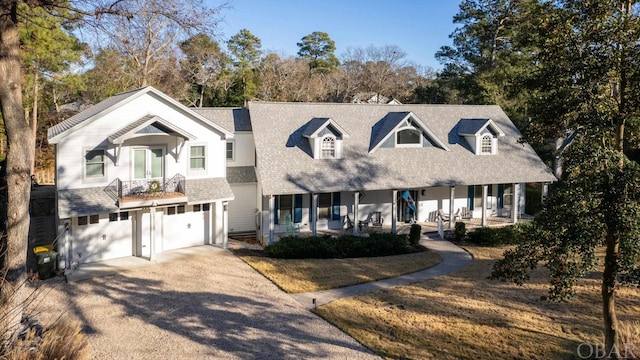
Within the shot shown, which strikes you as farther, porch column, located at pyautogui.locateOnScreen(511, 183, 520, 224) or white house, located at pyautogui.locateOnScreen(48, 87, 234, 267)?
porch column, located at pyautogui.locateOnScreen(511, 183, 520, 224)

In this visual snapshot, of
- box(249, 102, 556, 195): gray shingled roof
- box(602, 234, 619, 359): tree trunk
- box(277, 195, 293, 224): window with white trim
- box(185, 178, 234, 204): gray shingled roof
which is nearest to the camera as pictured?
box(602, 234, 619, 359): tree trunk

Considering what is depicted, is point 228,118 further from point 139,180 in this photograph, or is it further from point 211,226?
point 139,180

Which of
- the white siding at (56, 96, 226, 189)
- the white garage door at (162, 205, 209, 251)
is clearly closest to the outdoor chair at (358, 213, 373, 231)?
the white siding at (56, 96, 226, 189)

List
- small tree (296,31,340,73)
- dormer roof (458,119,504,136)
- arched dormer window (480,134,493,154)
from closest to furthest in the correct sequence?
dormer roof (458,119,504,136) < arched dormer window (480,134,493,154) < small tree (296,31,340,73)

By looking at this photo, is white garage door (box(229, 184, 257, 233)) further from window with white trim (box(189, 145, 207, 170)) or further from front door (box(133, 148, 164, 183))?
front door (box(133, 148, 164, 183))

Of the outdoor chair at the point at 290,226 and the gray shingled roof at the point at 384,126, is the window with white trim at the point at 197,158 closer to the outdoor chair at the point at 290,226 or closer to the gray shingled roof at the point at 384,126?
the outdoor chair at the point at 290,226

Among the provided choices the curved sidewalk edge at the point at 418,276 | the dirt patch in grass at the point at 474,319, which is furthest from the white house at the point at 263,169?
the dirt patch in grass at the point at 474,319

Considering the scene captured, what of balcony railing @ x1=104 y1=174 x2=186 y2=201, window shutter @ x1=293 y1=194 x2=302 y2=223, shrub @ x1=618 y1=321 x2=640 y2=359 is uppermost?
balcony railing @ x1=104 y1=174 x2=186 y2=201

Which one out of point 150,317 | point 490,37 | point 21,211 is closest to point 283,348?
point 150,317

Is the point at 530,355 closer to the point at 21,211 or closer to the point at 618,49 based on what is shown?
the point at 618,49
